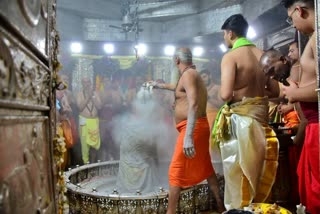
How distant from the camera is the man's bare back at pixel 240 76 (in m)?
3.09

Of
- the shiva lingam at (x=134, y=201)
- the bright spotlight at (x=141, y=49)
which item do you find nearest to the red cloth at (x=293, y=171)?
the shiva lingam at (x=134, y=201)

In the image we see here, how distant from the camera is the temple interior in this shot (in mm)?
916

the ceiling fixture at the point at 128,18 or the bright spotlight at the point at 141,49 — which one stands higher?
the ceiling fixture at the point at 128,18

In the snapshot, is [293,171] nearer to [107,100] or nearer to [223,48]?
[107,100]

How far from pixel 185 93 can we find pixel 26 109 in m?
2.89

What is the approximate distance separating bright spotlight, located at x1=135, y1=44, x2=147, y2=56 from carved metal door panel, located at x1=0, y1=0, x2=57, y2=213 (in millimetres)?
8228

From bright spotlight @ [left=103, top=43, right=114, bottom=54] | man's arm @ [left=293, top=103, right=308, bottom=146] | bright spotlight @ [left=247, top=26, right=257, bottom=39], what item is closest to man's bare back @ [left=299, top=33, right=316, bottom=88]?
man's arm @ [left=293, top=103, right=308, bottom=146]

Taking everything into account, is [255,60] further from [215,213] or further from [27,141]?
[27,141]

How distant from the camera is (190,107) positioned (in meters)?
3.47

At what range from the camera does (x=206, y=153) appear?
3650 millimetres

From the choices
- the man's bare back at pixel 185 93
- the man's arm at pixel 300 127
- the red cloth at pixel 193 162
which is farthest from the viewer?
the man's bare back at pixel 185 93

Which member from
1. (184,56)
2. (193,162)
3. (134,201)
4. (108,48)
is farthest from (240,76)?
(108,48)

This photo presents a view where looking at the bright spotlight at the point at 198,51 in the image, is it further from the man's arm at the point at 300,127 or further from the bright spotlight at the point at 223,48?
the man's arm at the point at 300,127

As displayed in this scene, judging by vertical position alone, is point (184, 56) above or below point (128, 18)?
below
